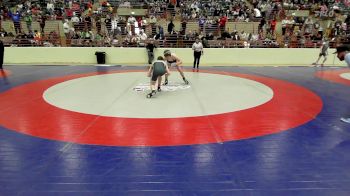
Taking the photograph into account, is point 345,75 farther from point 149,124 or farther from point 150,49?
point 149,124

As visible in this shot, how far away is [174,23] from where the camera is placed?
66.2 feet

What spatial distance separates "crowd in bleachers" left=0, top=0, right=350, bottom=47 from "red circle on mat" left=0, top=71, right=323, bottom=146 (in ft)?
32.4

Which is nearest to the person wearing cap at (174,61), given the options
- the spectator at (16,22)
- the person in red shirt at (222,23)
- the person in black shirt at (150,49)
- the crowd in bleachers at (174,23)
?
the person in black shirt at (150,49)

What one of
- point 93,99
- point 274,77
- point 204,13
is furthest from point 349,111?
point 204,13

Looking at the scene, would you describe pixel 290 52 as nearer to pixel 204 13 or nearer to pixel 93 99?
pixel 204 13

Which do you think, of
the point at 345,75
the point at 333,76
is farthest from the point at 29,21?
the point at 345,75

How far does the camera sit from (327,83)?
11.6 metres

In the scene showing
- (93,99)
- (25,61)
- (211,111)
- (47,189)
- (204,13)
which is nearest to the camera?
(47,189)

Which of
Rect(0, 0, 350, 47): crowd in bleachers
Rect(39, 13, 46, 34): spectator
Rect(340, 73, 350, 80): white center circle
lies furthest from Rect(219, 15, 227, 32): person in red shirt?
Rect(39, 13, 46, 34): spectator

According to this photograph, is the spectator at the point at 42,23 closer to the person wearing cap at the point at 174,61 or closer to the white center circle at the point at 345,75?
the person wearing cap at the point at 174,61

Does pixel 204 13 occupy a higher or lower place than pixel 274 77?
higher

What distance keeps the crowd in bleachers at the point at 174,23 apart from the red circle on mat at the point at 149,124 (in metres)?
9.87

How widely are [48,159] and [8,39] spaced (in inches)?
589

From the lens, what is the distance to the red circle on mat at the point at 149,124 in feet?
19.2
